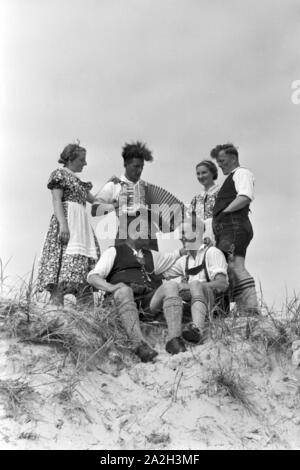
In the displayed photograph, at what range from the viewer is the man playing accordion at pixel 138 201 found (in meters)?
6.18

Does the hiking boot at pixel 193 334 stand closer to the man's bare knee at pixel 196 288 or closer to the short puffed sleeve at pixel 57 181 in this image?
the man's bare knee at pixel 196 288

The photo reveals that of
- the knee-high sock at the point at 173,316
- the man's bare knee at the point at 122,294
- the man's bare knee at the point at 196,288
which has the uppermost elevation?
the man's bare knee at the point at 196,288

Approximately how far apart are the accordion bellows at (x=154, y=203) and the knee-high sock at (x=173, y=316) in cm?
113

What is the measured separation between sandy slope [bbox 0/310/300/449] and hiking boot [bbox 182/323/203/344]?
0.24 ft

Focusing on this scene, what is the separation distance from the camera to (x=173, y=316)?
5.21 metres

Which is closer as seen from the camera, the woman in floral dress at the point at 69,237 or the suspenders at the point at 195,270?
the suspenders at the point at 195,270

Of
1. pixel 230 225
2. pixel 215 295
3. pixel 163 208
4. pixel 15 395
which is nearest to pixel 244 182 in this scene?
pixel 230 225

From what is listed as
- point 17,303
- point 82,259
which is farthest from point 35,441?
point 82,259

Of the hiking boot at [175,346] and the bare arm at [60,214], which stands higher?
the bare arm at [60,214]

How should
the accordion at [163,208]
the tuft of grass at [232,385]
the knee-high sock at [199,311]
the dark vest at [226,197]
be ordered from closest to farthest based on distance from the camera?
the tuft of grass at [232,385] → the knee-high sock at [199,311] → the dark vest at [226,197] → the accordion at [163,208]

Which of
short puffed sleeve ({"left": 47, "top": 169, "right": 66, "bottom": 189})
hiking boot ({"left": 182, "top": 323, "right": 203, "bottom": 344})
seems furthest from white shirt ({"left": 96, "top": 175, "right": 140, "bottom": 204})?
hiking boot ({"left": 182, "top": 323, "right": 203, "bottom": 344})

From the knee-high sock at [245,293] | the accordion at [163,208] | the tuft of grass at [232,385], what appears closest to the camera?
the tuft of grass at [232,385]

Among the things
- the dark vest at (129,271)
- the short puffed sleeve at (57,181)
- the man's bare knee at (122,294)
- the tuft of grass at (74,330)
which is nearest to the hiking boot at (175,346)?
the tuft of grass at (74,330)

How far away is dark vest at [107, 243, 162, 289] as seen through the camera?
5656mm
